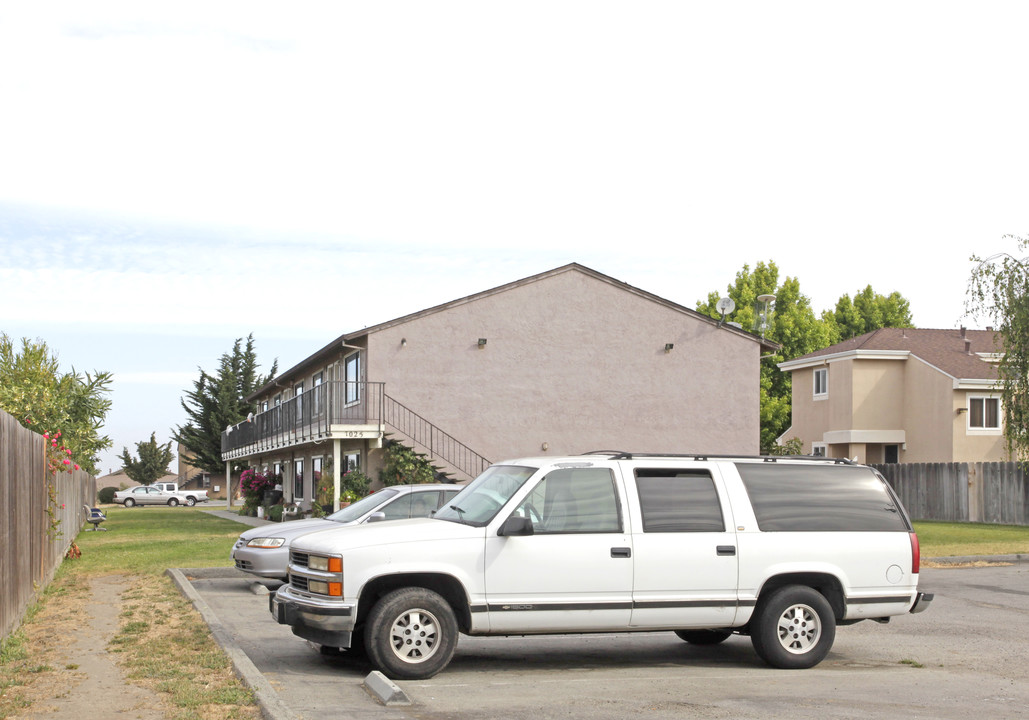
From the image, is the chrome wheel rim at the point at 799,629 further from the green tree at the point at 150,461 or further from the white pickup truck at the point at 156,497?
the green tree at the point at 150,461

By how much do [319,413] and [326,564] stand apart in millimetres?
24217

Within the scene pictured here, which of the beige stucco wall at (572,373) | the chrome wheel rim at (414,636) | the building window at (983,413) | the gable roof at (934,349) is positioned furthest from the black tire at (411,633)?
the building window at (983,413)

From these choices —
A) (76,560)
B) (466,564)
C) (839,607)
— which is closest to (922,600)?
(839,607)

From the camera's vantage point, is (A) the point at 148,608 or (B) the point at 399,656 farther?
(A) the point at 148,608

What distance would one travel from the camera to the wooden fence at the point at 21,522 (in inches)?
394

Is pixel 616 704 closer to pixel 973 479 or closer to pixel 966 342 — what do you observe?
pixel 973 479

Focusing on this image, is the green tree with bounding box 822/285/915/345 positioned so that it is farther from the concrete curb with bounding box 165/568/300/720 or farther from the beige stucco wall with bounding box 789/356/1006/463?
the concrete curb with bounding box 165/568/300/720

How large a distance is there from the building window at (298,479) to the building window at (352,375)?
8.43 metres

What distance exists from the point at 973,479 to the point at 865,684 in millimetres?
27296

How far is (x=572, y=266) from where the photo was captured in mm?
31547

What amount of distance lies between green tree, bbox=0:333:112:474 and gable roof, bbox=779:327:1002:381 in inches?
1124

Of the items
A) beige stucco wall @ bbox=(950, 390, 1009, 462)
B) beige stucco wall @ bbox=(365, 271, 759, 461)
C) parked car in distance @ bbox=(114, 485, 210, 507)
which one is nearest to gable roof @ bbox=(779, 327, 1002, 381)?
beige stucco wall @ bbox=(950, 390, 1009, 462)

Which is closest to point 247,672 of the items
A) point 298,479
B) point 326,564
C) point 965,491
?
point 326,564

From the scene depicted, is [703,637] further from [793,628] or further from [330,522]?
[330,522]
